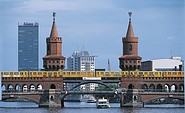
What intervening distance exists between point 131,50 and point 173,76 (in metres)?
8.59

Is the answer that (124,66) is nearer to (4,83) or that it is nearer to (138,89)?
(138,89)

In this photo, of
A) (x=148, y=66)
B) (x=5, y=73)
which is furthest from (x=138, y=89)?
(x=148, y=66)

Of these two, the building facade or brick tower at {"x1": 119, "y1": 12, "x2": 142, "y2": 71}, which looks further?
the building facade

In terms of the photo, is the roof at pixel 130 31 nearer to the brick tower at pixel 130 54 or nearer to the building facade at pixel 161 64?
the brick tower at pixel 130 54

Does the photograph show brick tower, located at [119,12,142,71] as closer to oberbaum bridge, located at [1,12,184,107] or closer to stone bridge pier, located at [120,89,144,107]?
oberbaum bridge, located at [1,12,184,107]

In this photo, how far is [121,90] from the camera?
113 m

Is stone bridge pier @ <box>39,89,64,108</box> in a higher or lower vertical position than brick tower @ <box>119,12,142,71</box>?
lower

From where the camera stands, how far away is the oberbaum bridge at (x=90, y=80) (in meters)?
111

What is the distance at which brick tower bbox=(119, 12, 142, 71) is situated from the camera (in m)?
117

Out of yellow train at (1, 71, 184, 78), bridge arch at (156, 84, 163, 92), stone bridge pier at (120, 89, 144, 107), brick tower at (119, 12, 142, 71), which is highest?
brick tower at (119, 12, 142, 71)

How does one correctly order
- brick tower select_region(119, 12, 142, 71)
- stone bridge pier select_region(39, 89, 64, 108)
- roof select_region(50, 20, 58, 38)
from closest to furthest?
stone bridge pier select_region(39, 89, 64, 108) → brick tower select_region(119, 12, 142, 71) → roof select_region(50, 20, 58, 38)

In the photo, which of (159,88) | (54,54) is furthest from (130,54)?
(54,54)

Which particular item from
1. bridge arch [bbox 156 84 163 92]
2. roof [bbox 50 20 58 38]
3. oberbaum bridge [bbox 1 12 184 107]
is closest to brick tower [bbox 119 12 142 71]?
oberbaum bridge [bbox 1 12 184 107]

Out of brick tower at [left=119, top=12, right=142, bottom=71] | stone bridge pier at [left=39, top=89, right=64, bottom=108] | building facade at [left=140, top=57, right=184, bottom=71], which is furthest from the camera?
building facade at [left=140, top=57, right=184, bottom=71]
